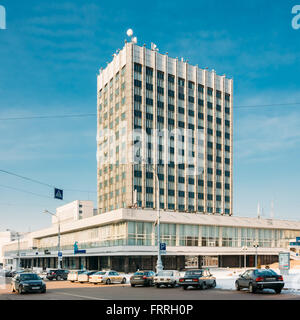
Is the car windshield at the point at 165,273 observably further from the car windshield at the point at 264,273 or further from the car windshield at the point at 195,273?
the car windshield at the point at 264,273

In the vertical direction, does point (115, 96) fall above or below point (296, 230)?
above

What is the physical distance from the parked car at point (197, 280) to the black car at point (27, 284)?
895 centimetres

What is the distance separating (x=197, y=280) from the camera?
2898cm

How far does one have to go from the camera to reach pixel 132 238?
222ft

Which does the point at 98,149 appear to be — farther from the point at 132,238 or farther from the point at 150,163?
the point at 132,238

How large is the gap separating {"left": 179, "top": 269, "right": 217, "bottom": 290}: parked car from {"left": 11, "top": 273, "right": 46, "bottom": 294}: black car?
8948mm

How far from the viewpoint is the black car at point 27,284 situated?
90.5 ft

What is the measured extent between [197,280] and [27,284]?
10.7 m

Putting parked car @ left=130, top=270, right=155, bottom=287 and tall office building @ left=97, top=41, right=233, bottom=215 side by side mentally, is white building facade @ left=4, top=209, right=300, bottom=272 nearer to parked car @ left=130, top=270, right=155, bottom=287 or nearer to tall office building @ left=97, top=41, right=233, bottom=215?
tall office building @ left=97, top=41, right=233, bottom=215

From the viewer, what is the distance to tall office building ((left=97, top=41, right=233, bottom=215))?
301ft

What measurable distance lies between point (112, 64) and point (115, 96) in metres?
7.76

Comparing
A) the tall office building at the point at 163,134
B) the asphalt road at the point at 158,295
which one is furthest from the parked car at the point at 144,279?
the tall office building at the point at 163,134

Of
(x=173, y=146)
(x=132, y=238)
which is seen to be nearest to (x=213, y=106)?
(x=173, y=146)
